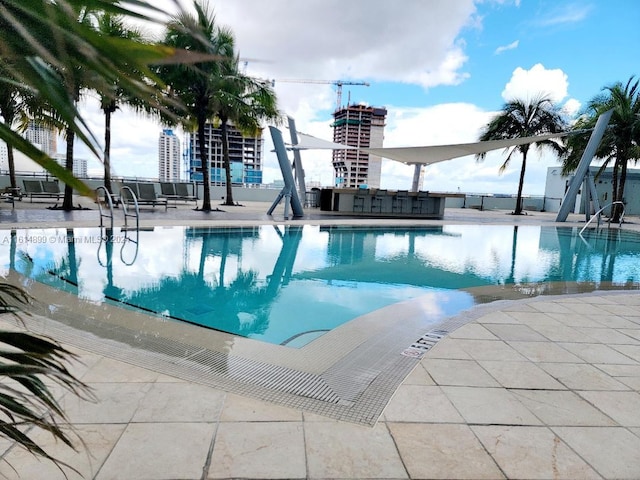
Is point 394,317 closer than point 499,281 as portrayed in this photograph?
Yes

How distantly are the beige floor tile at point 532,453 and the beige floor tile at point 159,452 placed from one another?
1.36 meters

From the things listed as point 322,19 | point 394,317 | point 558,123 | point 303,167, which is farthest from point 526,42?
point 322,19

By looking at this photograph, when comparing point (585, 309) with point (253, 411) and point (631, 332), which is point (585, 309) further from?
point (253, 411)

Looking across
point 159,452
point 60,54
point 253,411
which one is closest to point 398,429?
point 253,411

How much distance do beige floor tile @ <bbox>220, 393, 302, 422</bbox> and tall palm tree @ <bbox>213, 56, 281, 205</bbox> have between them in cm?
1421

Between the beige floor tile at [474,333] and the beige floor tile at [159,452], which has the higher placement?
the beige floor tile at [474,333]

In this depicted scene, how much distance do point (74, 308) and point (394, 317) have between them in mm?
3220

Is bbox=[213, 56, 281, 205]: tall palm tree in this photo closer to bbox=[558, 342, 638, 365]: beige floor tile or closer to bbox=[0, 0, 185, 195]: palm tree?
bbox=[558, 342, 638, 365]: beige floor tile

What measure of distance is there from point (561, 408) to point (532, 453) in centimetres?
60

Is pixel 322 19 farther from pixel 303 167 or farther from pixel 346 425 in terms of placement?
pixel 303 167

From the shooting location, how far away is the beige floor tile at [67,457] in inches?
66.3

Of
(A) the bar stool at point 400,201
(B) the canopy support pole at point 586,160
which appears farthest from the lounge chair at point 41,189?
(B) the canopy support pole at point 586,160

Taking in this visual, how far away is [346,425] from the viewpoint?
2168 millimetres

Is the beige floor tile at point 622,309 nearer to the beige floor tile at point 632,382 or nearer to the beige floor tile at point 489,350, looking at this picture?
→ the beige floor tile at point 632,382
